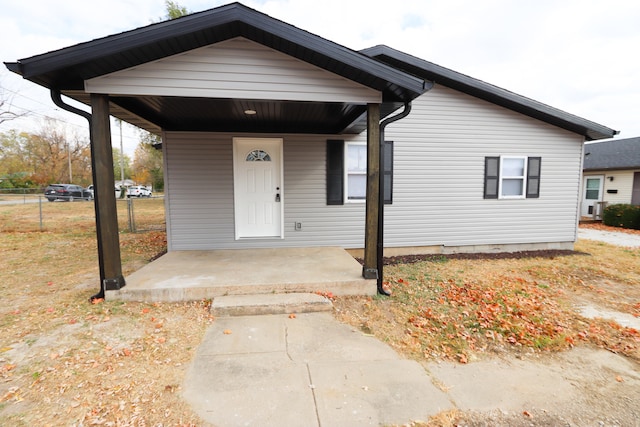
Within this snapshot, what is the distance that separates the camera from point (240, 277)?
3.93 m

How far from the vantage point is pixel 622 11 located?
872 cm

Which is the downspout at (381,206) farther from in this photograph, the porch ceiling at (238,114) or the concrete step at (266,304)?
the concrete step at (266,304)

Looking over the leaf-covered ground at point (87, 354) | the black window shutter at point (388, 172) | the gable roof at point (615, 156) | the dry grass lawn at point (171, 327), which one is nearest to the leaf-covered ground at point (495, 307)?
the dry grass lawn at point (171, 327)

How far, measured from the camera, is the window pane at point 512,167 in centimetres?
656

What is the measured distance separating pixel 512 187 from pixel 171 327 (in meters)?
7.12

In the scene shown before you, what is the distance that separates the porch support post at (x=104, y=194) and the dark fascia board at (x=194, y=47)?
0.39 metres

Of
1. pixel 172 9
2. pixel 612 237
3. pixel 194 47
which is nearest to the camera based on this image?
pixel 194 47

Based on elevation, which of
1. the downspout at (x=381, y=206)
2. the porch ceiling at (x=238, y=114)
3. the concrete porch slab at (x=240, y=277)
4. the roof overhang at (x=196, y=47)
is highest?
the roof overhang at (x=196, y=47)

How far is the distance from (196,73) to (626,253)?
372 inches

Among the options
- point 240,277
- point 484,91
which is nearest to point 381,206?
point 240,277

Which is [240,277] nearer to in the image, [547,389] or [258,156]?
[258,156]

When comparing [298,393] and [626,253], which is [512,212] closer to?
[626,253]

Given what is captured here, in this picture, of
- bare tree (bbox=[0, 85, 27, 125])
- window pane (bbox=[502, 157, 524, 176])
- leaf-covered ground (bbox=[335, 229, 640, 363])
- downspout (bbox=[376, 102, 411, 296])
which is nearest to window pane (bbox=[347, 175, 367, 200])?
leaf-covered ground (bbox=[335, 229, 640, 363])

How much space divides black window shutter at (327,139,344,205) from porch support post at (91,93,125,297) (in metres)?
3.59
